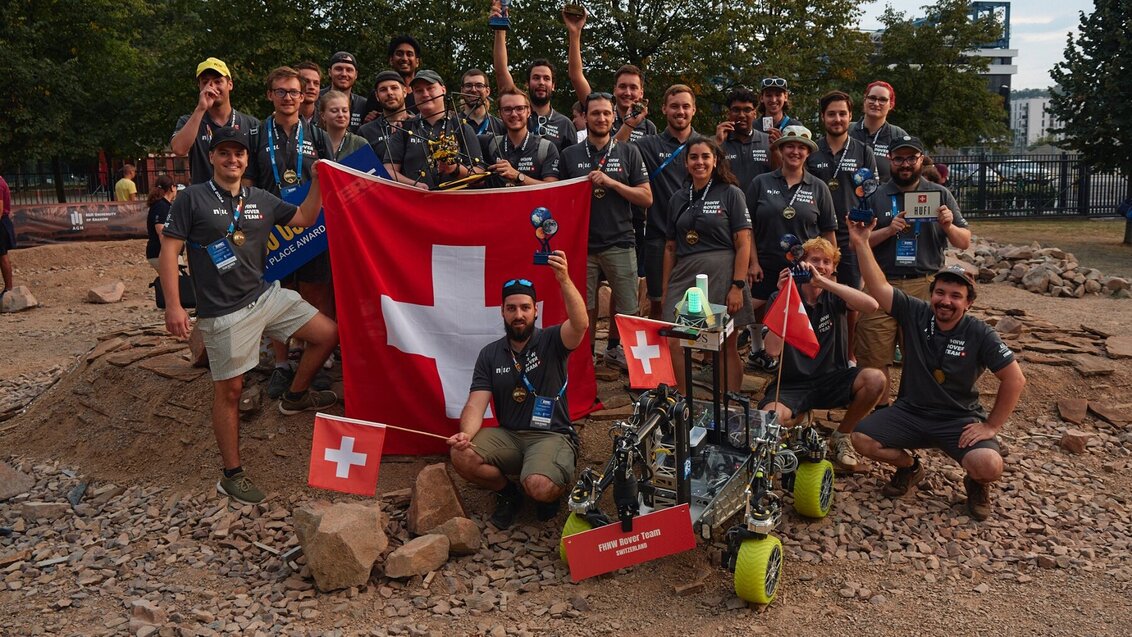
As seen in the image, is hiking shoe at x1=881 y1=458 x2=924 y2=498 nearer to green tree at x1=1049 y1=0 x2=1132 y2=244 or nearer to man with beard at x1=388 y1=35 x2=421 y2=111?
man with beard at x1=388 y1=35 x2=421 y2=111

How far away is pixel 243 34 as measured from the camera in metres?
17.1

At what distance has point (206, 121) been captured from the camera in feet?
20.2

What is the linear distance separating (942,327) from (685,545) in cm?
215

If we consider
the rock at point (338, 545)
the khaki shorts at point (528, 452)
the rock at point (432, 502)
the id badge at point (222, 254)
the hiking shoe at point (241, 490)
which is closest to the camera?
the rock at point (338, 545)

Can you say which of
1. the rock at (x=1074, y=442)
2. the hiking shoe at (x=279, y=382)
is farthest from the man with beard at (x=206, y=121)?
the rock at (x=1074, y=442)

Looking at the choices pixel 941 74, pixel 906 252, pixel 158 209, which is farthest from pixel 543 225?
pixel 941 74

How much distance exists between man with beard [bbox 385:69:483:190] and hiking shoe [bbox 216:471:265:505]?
2.19 meters

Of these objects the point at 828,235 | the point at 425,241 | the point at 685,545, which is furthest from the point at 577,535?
the point at 828,235

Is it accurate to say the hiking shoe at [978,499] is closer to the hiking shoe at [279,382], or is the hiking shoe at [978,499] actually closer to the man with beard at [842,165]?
the man with beard at [842,165]

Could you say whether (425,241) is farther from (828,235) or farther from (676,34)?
(676,34)

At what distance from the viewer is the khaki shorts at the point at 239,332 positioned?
5500mm

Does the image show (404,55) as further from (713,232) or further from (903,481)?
(903,481)

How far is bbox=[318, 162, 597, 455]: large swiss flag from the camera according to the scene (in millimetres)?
5848

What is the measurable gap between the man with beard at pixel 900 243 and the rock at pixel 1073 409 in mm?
1505
